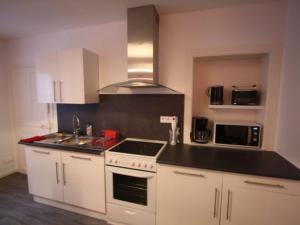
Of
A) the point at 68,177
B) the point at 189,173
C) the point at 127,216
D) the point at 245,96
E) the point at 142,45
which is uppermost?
the point at 142,45

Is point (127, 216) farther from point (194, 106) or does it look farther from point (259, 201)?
point (194, 106)

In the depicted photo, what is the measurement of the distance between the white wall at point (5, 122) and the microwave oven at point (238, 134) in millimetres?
3576

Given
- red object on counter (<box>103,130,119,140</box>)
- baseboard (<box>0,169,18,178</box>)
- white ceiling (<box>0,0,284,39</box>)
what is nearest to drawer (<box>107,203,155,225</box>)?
red object on counter (<box>103,130,119,140</box>)

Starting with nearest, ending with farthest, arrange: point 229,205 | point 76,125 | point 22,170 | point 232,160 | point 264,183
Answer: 1. point 264,183
2. point 229,205
3. point 232,160
4. point 76,125
5. point 22,170

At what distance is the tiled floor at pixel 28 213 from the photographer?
6.01 ft

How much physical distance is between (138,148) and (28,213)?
1663 millimetres

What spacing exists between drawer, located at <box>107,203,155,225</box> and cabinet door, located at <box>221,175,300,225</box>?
28.3 inches

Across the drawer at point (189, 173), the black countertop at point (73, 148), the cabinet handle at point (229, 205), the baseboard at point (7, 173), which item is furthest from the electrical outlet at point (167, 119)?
the baseboard at point (7, 173)

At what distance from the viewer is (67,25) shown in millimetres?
2211

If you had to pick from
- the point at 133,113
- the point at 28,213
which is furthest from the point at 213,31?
the point at 28,213

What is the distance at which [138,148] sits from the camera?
1.85 metres

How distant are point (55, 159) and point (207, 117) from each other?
6.64 feet

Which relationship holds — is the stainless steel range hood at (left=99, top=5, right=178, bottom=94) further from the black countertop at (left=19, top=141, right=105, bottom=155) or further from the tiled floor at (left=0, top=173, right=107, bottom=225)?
the tiled floor at (left=0, top=173, right=107, bottom=225)

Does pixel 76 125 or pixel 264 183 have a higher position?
pixel 76 125
